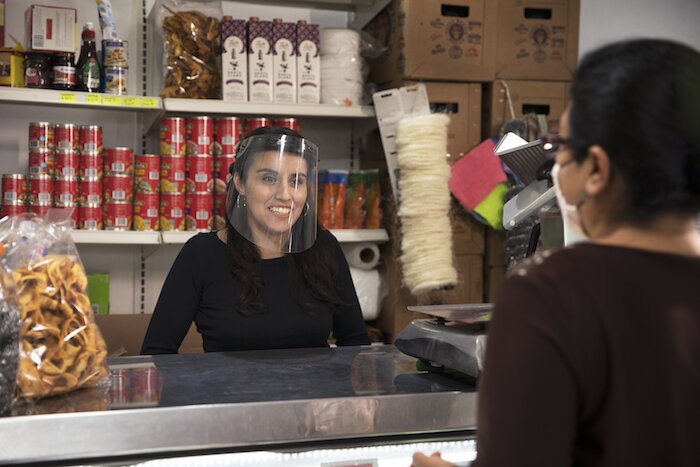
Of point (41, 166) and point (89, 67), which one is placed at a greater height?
point (89, 67)

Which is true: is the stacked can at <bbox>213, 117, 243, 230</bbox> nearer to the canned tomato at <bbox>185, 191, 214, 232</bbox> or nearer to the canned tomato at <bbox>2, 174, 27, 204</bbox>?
the canned tomato at <bbox>185, 191, 214, 232</bbox>

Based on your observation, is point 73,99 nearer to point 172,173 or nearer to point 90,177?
point 90,177

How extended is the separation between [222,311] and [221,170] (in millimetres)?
1031

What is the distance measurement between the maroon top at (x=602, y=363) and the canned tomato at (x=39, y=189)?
2643mm

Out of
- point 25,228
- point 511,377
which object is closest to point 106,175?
point 25,228

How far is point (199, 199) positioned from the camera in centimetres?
323

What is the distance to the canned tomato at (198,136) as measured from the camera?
10.5 feet

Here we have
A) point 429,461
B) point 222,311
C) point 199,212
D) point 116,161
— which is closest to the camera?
point 429,461

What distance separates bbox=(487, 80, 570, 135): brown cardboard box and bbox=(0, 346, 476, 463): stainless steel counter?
205 cm

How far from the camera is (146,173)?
10.4 feet

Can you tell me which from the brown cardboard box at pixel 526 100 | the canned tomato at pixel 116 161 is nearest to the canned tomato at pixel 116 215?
the canned tomato at pixel 116 161

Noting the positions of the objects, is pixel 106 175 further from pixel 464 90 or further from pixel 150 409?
pixel 150 409

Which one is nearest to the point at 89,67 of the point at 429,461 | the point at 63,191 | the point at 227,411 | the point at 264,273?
the point at 63,191

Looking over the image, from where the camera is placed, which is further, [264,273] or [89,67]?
[89,67]
